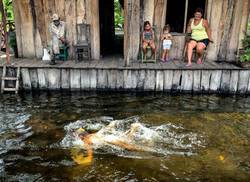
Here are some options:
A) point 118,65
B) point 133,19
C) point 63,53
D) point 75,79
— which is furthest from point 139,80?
point 63,53

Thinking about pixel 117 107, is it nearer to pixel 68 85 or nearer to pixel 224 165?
pixel 68 85

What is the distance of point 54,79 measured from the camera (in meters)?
8.05

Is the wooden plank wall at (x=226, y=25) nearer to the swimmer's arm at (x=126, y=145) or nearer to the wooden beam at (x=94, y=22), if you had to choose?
the wooden beam at (x=94, y=22)

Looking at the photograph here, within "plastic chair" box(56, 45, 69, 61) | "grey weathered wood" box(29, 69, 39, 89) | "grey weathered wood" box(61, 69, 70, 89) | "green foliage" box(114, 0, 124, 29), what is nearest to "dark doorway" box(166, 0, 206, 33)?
"plastic chair" box(56, 45, 69, 61)

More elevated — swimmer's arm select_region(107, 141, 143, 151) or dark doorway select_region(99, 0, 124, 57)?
dark doorway select_region(99, 0, 124, 57)

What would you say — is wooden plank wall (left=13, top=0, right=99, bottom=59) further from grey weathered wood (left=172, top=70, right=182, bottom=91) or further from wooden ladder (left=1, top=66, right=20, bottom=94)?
grey weathered wood (left=172, top=70, right=182, bottom=91)

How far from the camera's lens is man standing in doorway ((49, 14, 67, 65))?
26.3 feet

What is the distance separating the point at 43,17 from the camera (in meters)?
8.66

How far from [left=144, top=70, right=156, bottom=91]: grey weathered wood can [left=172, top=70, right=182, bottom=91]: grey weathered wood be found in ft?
1.76

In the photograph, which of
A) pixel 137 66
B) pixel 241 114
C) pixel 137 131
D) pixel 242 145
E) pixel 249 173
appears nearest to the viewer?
pixel 249 173

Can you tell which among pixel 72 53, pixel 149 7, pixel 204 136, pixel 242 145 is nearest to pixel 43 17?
pixel 72 53

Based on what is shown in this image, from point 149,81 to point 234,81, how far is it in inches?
88.3

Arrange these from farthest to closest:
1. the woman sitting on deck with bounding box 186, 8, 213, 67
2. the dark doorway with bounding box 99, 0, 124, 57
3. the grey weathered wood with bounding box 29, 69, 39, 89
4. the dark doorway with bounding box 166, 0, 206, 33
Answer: the dark doorway with bounding box 99, 0, 124, 57, the dark doorway with bounding box 166, 0, 206, 33, the woman sitting on deck with bounding box 186, 8, 213, 67, the grey weathered wood with bounding box 29, 69, 39, 89

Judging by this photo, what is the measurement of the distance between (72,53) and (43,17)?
1.29 metres
